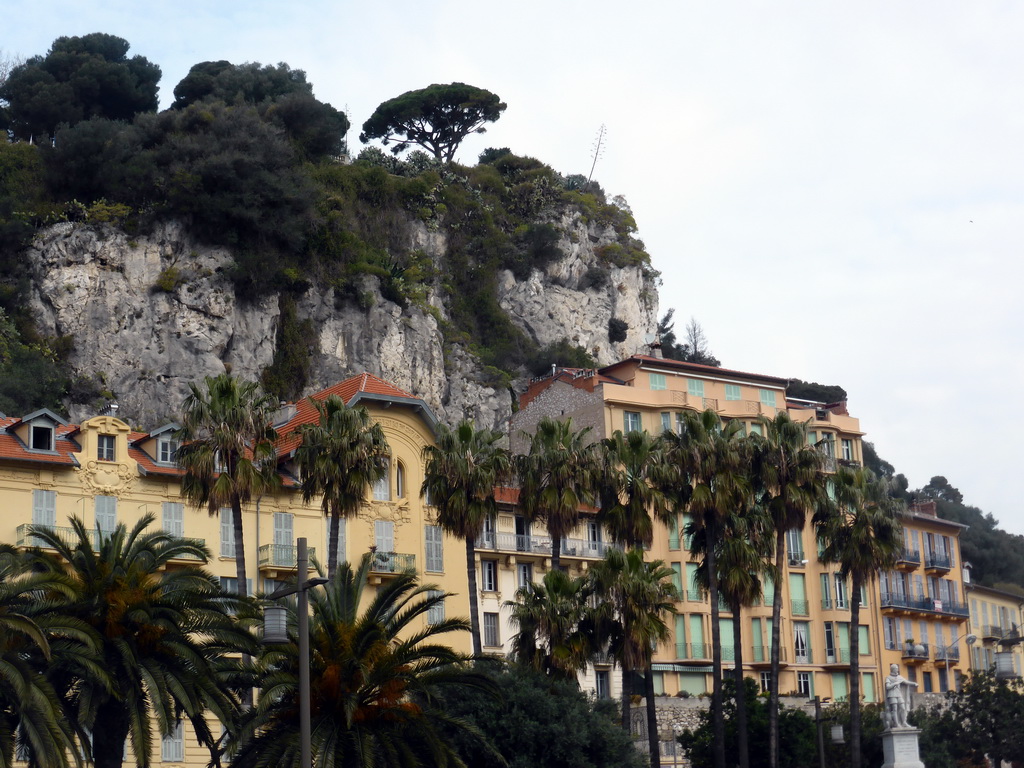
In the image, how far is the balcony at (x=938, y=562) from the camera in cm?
7556

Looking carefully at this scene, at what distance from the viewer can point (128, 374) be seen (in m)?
73.2

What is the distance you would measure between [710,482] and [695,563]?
14.1 meters

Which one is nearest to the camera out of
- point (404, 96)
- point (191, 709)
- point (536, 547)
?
point (191, 709)

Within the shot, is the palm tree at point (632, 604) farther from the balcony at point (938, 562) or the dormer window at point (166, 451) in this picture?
the balcony at point (938, 562)

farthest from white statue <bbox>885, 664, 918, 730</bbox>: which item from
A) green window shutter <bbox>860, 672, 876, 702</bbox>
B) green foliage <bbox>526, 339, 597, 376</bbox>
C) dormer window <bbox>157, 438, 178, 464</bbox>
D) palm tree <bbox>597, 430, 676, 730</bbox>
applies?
green foliage <bbox>526, 339, 597, 376</bbox>

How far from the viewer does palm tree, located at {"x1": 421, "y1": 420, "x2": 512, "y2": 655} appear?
45875mm

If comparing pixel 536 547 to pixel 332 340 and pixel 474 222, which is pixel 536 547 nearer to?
pixel 332 340

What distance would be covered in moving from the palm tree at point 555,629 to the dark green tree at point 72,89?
52061mm

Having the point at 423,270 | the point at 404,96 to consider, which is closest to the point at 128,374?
the point at 423,270

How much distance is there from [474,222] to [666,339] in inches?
978

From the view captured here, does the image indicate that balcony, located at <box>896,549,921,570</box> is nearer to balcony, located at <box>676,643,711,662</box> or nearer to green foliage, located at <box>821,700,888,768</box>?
balcony, located at <box>676,643,711,662</box>

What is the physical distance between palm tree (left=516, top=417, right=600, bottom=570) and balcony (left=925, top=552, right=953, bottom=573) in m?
33.3

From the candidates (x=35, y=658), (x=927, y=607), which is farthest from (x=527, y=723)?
(x=927, y=607)

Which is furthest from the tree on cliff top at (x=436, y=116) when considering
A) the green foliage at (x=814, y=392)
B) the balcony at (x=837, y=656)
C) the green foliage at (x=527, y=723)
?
the green foliage at (x=527, y=723)
